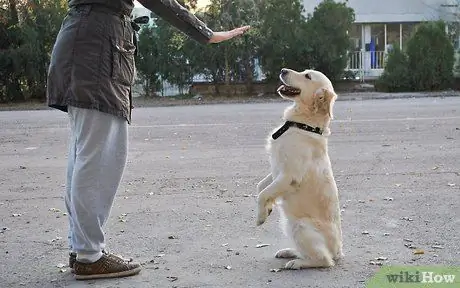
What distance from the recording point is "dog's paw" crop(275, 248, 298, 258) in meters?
4.53

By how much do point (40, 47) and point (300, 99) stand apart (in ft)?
59.2

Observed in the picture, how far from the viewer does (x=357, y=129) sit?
39.4 ft

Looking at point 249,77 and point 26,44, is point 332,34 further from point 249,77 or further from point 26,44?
point 26,44

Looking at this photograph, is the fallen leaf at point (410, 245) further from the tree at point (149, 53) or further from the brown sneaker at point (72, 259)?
the tree at point (149, 53)

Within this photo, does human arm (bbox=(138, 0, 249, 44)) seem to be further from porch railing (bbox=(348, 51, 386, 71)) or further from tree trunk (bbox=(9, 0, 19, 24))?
porch railing (bbox=(348, 51, 386, 71))

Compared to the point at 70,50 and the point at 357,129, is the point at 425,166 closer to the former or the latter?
the point at 357,129

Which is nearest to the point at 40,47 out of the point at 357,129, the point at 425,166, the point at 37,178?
the point at 357,129

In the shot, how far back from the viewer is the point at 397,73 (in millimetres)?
21984

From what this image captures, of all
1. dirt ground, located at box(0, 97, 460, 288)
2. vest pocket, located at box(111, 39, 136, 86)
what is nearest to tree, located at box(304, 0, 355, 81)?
dirt ground, located at box(0, 97, 460, 288)

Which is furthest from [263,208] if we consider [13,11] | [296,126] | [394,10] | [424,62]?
[394,10]

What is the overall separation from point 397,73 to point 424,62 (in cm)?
92

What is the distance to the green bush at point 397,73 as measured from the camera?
21922mm

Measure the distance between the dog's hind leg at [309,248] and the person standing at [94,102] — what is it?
1.12m

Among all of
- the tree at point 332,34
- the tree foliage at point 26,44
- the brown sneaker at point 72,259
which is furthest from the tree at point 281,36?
the brown sneaker at point 72,259
